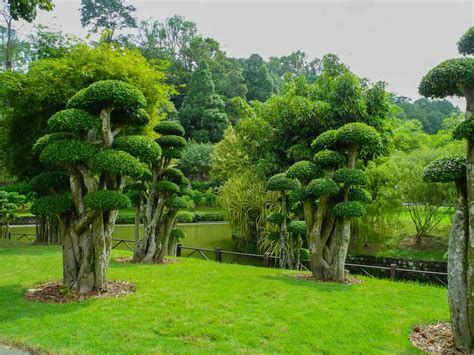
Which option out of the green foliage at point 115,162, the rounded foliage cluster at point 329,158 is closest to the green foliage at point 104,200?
the green foliage at point 115,162

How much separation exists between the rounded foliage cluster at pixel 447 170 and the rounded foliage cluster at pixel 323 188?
3.38 meters

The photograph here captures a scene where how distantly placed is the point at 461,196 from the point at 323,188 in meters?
3.75

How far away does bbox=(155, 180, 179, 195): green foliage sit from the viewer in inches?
410

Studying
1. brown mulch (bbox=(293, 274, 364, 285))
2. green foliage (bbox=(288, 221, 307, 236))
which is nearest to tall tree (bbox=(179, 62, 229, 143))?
green foliage (bbox=(288, 221, 307, 236))

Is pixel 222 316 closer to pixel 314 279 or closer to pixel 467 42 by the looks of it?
pixel 314 279

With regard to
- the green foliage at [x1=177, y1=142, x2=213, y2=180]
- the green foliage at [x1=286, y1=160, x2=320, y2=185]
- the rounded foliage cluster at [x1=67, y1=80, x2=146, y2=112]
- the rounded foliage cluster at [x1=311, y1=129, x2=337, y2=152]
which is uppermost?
the green foliage at [x1=177, y1=142, x2=213, y2=180]

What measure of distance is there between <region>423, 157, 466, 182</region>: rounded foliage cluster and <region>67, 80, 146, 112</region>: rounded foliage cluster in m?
4.80

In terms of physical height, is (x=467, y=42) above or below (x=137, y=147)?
above

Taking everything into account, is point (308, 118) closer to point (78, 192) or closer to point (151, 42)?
point (78, 192)

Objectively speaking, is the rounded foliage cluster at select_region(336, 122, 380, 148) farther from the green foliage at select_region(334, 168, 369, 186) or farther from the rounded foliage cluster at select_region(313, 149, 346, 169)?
the green foliage at select_region(334, 168, 369, 186)

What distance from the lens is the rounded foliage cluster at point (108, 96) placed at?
21.2ft

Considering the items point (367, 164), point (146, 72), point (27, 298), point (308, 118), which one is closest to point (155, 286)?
point (27, 298)

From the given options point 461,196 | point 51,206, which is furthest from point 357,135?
point 51,206

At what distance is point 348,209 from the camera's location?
8164mm
